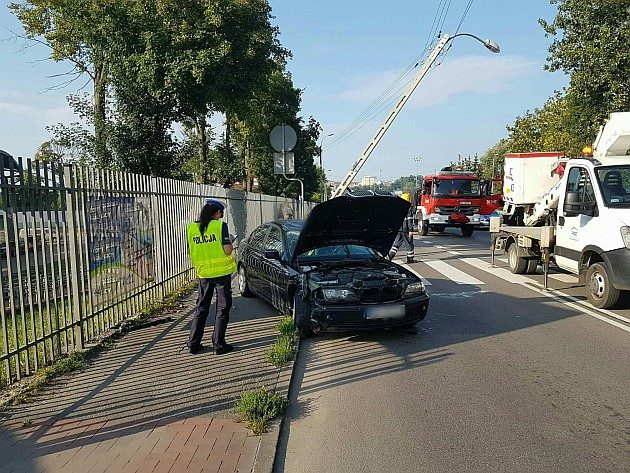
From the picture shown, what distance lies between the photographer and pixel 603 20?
1866 centimetres

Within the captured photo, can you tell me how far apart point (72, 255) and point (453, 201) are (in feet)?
66.7

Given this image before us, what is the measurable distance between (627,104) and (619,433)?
1649cm

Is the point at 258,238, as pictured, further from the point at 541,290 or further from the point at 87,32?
the point at 87,32

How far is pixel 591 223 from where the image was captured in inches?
364

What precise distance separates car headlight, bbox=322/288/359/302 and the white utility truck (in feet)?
13.5

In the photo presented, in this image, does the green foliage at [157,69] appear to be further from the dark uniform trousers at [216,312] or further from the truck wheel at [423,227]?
the truck wheel at [423,227]

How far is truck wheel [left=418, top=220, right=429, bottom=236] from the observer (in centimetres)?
2593

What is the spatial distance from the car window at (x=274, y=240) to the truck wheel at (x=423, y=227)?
16.7 meters

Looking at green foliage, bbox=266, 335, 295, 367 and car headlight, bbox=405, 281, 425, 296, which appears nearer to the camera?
green foliage, bbox=266, 335, 295, 367

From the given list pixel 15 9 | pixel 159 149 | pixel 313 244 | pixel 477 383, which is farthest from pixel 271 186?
pixel 477 383

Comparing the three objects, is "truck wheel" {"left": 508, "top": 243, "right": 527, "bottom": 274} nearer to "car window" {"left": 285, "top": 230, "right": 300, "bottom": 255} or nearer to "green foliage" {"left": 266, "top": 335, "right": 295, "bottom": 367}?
"car window" {"left": 285, "top": 230, "right": 300, "bottom": 255}

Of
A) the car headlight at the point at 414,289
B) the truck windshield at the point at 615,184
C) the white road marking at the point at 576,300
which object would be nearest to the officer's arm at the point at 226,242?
the car headlight at the point at 414,289

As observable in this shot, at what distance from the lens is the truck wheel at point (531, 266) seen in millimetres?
12914

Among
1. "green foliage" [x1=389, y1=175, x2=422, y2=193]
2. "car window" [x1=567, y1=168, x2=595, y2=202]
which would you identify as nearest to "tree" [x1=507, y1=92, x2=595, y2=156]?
"green foliage" [x1=389, y1=175, x2=422, y2=193]
